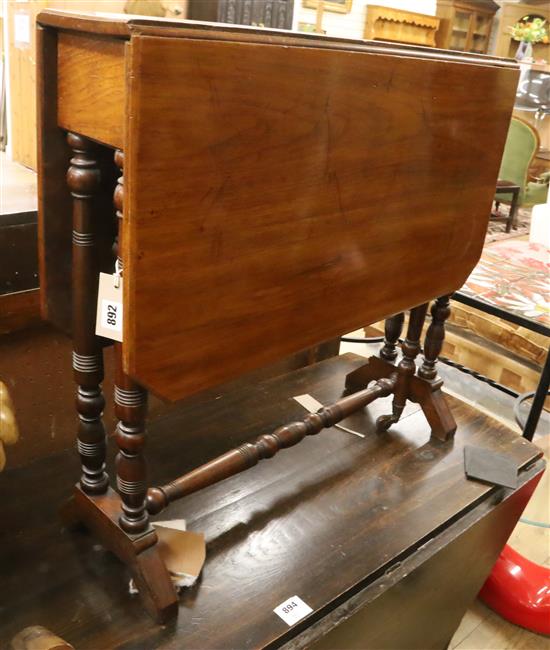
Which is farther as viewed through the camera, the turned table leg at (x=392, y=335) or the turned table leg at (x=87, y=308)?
the turned table leg at (x=392, y=335)

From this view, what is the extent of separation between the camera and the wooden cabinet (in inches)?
309

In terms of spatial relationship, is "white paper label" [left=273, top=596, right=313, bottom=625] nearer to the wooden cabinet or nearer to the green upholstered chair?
the green upholstered chair

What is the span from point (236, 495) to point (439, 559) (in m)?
0.43

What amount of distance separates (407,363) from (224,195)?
2.90 feet

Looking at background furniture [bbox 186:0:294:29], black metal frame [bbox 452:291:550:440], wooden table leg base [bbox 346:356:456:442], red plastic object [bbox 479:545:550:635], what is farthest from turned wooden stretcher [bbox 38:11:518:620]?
background furniture [bbox 186:0:294:29]

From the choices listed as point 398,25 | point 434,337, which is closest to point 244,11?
point 398,25

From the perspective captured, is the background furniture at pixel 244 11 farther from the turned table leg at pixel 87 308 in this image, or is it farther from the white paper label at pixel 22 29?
the turned table leg at pixel 87 308

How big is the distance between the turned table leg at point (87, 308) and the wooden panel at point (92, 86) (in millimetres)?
41

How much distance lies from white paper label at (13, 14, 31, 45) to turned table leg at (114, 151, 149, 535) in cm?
95

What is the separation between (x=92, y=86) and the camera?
85cm

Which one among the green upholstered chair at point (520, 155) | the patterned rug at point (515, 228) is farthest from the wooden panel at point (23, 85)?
the green upholstered chair at point (520, 155)

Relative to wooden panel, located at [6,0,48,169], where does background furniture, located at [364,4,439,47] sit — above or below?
above

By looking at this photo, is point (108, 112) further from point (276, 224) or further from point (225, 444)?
point (225, 444)

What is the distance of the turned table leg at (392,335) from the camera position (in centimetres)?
171
